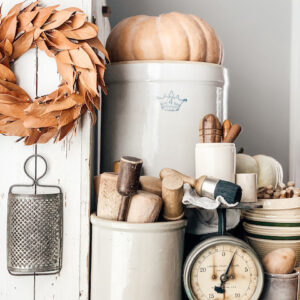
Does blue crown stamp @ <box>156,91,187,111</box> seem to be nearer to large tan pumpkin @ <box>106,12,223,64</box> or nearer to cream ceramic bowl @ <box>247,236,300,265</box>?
large tan pumpkin @ <box>106,12,223,64</box>

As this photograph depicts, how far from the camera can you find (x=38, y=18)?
3.63 ft

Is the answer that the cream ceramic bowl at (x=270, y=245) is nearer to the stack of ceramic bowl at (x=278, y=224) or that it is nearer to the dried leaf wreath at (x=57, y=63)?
the stack of ceramic bowl at (x=278, y=224)

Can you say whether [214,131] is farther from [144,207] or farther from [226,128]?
[144,207]

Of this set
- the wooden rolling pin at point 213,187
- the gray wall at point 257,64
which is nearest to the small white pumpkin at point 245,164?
the wooden rolling pin at point 213,187

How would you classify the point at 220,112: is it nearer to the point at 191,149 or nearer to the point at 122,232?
the point at 191,149

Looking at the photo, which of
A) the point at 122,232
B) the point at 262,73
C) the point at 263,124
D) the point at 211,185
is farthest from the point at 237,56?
the point at 122,232

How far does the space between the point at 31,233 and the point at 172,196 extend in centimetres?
33

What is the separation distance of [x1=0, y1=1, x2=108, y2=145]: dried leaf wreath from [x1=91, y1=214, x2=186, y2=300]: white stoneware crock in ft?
0.83

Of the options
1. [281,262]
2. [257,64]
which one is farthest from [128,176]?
[257,64]

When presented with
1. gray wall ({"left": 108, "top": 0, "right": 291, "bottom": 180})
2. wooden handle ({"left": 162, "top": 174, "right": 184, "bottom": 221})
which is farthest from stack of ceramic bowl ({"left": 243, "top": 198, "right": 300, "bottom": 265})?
gray wall ({"left": 108, "top": 0, "right": 291, "bottom": 180})

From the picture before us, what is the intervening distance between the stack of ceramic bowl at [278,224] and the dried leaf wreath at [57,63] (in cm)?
52

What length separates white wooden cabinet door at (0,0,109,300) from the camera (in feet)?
3.74

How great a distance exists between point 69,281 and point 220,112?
0.62 m

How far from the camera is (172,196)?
1.11 meters
